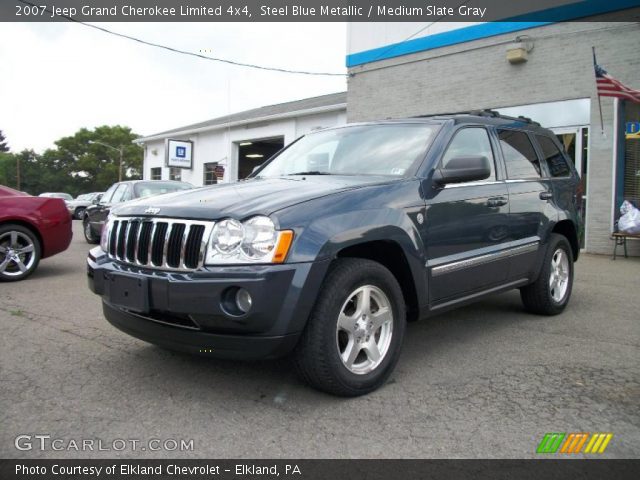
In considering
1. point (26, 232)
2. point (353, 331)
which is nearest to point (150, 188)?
point (26, 232)

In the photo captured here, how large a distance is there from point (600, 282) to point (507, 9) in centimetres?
707

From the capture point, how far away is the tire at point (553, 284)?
4918 millimetres

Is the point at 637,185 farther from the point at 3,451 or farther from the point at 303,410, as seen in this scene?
the point at 3,451

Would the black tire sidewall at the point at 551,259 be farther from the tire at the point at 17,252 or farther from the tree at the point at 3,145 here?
the tree at the point at 3,145

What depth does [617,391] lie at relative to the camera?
10.6 ft

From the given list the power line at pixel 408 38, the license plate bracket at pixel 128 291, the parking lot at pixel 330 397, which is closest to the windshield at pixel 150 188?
the parking lot at pixel 330 397

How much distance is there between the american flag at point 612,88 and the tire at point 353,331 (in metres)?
8.16

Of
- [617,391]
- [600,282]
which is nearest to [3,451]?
[617,391]

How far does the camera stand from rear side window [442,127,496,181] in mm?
3963

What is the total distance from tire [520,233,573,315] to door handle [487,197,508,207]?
959 mm

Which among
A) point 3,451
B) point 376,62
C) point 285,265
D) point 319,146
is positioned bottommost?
point 3,451

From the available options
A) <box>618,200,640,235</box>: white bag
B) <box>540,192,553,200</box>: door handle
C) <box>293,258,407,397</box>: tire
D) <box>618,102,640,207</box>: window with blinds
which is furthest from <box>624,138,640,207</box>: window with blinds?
<box>293,258,407,397</box>: tire

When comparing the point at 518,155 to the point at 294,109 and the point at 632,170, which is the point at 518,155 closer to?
the point at 632,170

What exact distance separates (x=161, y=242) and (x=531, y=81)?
1024cm
